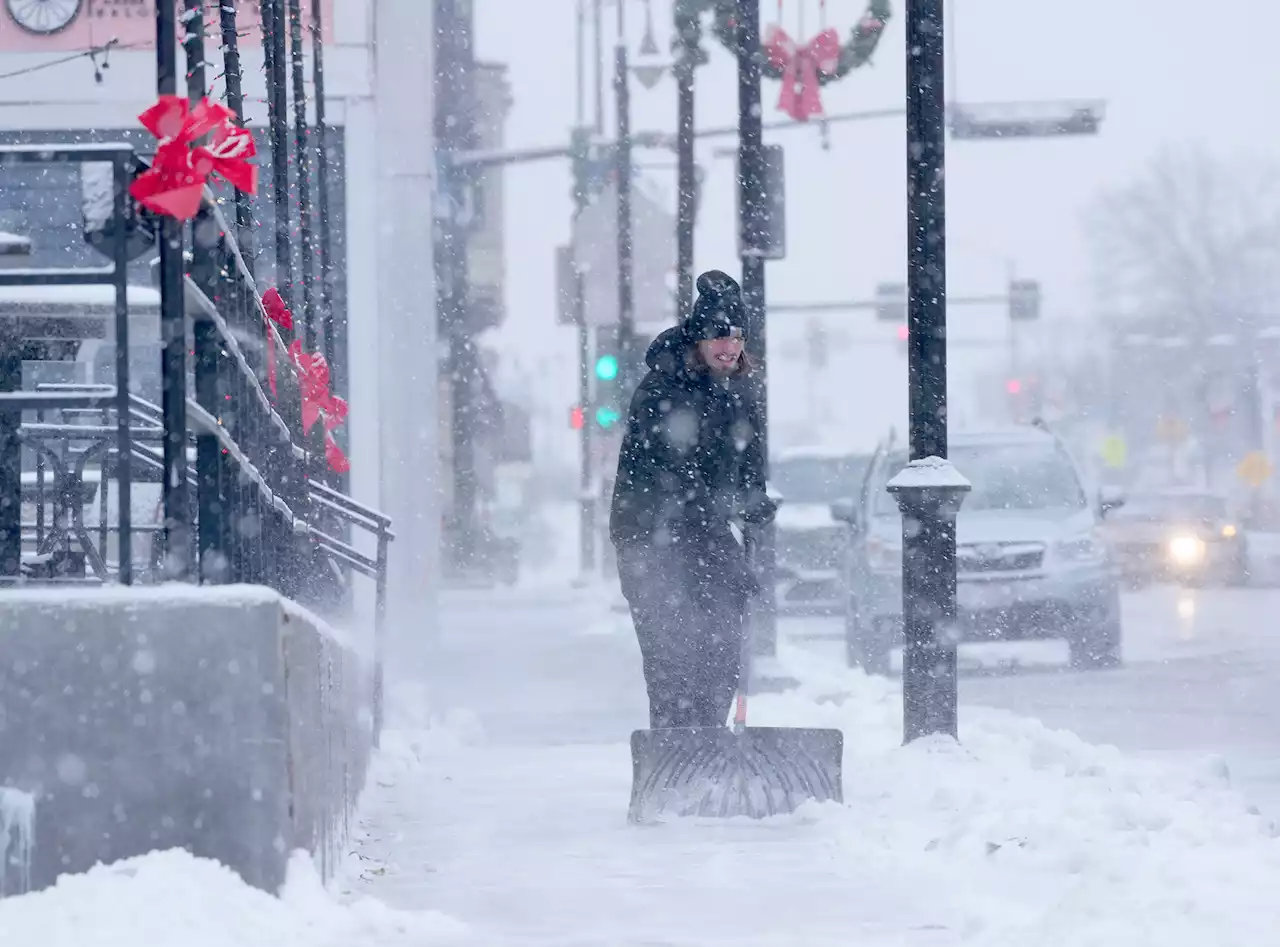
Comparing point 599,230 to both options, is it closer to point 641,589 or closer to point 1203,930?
point 641,589

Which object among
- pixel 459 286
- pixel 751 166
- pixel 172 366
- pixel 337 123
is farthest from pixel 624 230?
pixel 459 286

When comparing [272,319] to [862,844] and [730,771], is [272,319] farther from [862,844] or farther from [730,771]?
[862,844]

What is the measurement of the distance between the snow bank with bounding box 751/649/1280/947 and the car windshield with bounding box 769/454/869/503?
1427 centimetres

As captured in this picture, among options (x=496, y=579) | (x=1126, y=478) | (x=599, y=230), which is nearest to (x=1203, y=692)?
(x=599, y=230)

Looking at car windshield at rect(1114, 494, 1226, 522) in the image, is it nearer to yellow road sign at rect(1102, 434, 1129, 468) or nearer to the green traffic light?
the green traffic light

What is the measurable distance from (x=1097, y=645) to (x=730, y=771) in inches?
330

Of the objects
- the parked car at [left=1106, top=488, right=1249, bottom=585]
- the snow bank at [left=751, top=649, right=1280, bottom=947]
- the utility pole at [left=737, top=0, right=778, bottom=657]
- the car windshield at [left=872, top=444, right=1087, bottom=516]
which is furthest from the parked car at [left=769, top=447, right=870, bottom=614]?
the snow bank at [left=751, top=649, right=1280, bottom=947]

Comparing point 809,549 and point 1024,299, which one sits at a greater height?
point 1024,299

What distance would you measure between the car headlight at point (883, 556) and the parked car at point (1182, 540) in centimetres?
1457

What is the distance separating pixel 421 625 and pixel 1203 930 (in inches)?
488

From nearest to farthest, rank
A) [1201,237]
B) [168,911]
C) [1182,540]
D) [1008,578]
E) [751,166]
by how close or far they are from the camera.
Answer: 1. [168,911]
2. [751,166]
3. [1008,578]
4. [1182,540]
5. [1201,237]

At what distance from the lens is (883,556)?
14609 mm

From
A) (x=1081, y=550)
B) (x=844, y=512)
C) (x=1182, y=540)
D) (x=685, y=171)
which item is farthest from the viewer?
(x=1182, y=540)

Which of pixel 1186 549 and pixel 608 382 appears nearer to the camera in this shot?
pixel 608 382
